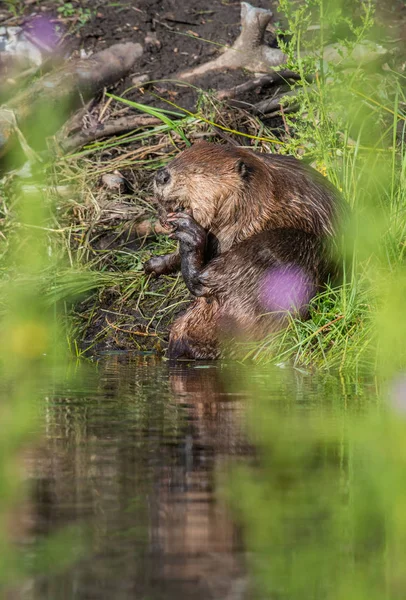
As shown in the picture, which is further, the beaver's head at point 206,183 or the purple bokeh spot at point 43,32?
the purple bokeh spot at point 43,32

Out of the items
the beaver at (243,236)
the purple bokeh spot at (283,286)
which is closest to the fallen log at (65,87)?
the beaver at (243,236)

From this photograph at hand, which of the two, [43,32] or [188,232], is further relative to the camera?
[43,32]

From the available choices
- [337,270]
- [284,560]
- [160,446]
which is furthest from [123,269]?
[284,560]

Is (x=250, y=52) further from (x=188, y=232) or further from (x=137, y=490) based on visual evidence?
(x=137, y=490)

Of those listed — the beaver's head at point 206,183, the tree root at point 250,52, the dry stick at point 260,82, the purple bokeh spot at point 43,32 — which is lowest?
the beaver's head at point 206,183

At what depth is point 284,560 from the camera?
1847 millimetres

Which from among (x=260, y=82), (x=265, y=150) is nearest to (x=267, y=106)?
(x=260, y=82)

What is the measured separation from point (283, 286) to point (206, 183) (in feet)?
2.05

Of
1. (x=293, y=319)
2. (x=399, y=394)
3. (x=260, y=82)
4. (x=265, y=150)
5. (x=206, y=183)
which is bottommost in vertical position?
(x=399, y=394)

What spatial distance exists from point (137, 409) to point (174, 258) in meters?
2.10

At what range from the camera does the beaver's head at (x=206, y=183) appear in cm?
503

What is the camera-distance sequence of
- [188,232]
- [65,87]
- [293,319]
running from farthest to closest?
[65,87] → [188,232] → [293,319]

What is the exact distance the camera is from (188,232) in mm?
4980

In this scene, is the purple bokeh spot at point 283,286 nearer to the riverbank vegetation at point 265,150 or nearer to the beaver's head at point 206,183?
the riverbank vegetation at point 265,150
